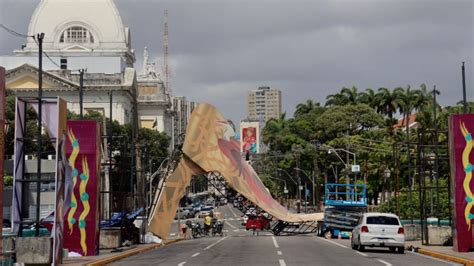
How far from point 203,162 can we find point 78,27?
8381 centimetres

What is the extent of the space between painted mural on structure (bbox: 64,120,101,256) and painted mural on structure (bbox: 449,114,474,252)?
12429 millimetres

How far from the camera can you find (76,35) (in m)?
127

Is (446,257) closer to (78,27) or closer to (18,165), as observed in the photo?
(18,165)

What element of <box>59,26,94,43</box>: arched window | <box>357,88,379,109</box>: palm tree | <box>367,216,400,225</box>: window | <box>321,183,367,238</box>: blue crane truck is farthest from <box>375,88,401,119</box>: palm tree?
<box>367,216,400,225</box>: window

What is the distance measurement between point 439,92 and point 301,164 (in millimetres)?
22478

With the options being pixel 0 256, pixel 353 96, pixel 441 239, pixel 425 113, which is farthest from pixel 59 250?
pixel 353 96

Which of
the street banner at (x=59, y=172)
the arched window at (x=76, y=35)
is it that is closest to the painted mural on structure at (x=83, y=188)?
the street banner at (x=59, y=172)

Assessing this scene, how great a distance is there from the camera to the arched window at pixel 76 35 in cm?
12644

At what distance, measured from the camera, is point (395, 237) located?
31188 mm

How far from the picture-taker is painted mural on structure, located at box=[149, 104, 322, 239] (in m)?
45.9

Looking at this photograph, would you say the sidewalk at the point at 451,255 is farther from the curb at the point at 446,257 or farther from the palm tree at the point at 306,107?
the palm tree at the point at 306,107

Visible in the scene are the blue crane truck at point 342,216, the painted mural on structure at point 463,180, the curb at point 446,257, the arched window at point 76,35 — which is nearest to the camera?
the curb at point 446,257

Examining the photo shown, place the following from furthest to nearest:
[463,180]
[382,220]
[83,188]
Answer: [382,220], [83,188], [463,180]

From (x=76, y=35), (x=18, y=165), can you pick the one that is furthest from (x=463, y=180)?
(x=76, y=35)
